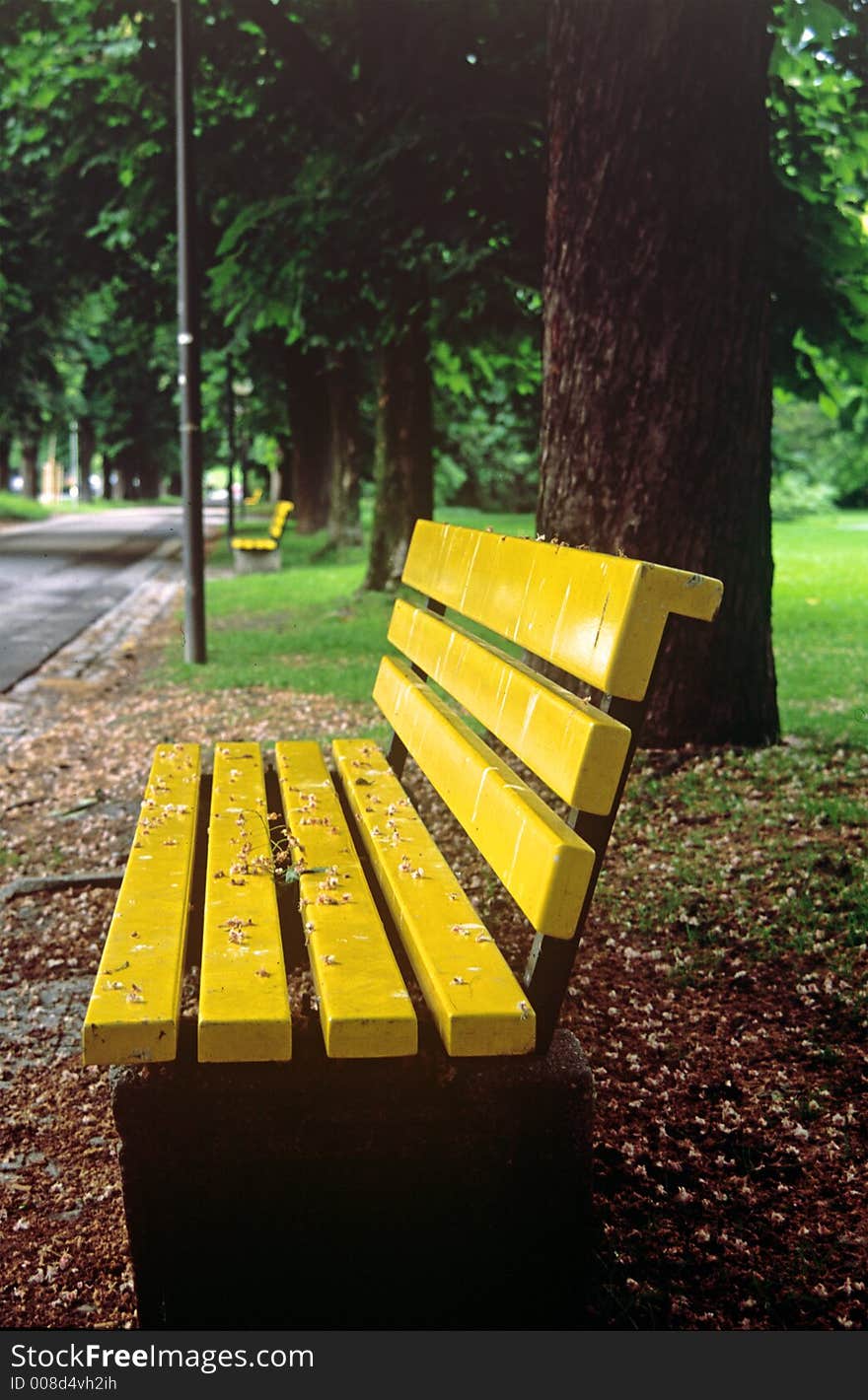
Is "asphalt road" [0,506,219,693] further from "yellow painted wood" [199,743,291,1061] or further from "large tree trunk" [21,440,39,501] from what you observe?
"large tree trunk" [21,440,39,501]

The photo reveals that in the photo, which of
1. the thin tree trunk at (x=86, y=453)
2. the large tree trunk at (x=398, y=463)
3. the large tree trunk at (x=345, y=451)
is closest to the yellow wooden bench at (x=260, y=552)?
the large tree trunk at (x=345, y=451)

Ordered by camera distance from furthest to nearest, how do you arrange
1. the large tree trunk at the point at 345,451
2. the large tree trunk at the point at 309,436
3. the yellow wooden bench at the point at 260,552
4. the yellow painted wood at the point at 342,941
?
the large tree trunk at the point at 309,436 → the large tree trunk at the point at 345,451 → the yellow wooden bench at the point at 260,552 → the yellow painted wood at the point at 342,941

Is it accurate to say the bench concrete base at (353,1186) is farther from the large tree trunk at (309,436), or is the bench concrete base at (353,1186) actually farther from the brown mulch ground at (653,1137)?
the large tree trunk at (309,436)

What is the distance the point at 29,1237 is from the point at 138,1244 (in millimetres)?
609

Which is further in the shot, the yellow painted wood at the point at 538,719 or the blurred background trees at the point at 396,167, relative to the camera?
the blurred background trees at the point at 396,167

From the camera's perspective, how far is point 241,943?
2.30 metres

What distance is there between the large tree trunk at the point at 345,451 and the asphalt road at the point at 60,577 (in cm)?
242

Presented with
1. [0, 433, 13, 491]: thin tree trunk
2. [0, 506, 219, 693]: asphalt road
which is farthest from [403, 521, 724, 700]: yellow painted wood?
[0, 433, 13, 491]: thin tree trunk

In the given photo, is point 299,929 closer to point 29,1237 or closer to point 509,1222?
point 29,1237

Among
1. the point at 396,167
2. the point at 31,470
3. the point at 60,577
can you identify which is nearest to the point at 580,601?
the point at 396,167

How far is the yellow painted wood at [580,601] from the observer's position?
2.04 m

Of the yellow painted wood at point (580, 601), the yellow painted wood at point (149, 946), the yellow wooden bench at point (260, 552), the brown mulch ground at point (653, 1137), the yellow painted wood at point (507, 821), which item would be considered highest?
the yellow painted wood at point (580, 601)

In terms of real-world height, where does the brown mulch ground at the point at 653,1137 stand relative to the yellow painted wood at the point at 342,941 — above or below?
below

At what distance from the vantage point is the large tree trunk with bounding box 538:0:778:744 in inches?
195
